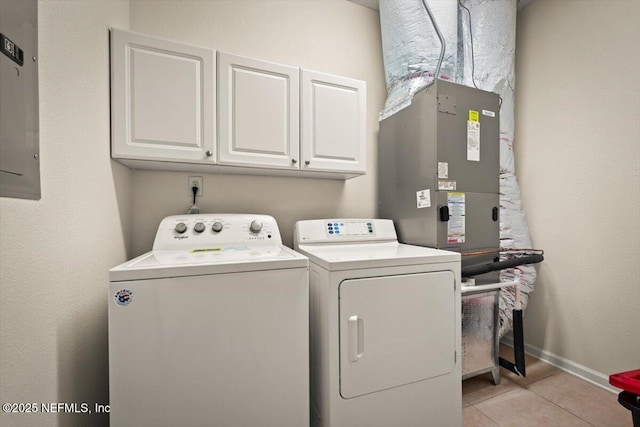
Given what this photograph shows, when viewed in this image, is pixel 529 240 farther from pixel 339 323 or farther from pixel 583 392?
pixel 339 323

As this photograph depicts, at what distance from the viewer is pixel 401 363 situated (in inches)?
49.3

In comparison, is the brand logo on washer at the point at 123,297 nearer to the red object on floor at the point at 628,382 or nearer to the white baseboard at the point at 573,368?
the red object on floor at the point at 628,382

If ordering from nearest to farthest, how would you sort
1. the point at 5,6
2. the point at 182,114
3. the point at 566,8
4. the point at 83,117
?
the point at 5,6
the point at 83,117
the point at 182,114
the point at 566,8

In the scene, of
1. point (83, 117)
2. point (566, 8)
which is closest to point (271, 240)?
point (83, 117)

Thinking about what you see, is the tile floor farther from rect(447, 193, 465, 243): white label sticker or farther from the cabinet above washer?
the cabinet above washer

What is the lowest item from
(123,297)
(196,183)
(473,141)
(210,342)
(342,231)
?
(210,342)

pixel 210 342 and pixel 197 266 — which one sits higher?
pixel 197 266

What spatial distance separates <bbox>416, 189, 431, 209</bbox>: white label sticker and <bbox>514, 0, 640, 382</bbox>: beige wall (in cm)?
126

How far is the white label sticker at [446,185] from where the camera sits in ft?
5.37

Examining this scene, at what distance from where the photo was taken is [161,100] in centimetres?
Answer: 139

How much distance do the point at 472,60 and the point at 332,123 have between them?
4.21 ft

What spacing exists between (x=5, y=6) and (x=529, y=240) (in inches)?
116

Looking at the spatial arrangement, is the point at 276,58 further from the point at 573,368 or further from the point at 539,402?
the point at 573,368

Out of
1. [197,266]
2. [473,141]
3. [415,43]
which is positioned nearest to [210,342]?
[197,266]
